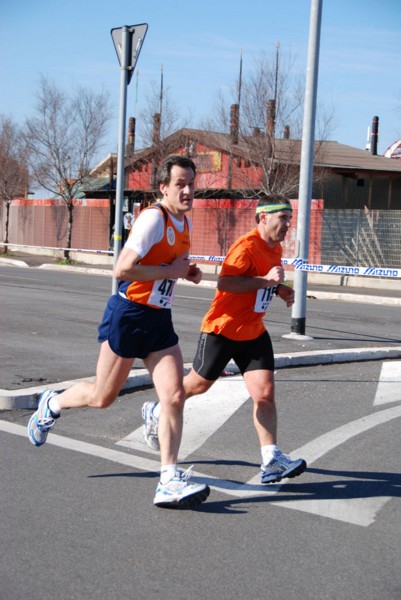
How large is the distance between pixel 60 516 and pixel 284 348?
6.33m

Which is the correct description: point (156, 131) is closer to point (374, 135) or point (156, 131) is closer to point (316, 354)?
point (374, 135)

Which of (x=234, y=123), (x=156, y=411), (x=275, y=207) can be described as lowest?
(x=156, y=411)

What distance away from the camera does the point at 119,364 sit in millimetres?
5000

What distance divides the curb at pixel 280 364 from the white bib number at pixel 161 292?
2.46m

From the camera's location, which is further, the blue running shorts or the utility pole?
the utility pole

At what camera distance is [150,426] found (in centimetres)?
560

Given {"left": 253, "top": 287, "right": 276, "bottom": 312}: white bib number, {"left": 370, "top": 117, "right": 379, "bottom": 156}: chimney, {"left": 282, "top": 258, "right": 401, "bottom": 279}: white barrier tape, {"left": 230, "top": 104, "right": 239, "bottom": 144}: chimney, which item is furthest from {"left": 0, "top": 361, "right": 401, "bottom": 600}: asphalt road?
{"left": 370, "top": 117, "right": 379, "bottom": 156}: chimney

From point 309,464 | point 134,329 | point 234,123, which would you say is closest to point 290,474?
point 309,464

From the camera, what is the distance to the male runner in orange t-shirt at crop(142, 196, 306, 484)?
17.6 feet

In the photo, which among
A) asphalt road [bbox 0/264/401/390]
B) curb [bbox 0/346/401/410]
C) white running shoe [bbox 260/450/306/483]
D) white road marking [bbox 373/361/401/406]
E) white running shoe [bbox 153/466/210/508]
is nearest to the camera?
white running shoe [bbox 153/466/210/508]

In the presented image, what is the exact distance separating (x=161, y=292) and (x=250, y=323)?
0.85 metres

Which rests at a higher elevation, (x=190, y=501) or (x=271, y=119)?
(x=271, y=119)

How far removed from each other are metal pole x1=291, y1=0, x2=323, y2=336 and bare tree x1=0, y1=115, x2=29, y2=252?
1231 inches

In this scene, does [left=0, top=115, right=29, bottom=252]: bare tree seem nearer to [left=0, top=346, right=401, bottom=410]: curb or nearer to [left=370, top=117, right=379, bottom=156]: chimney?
[left=370, top=117, right=379, bottom=156]: chimney
